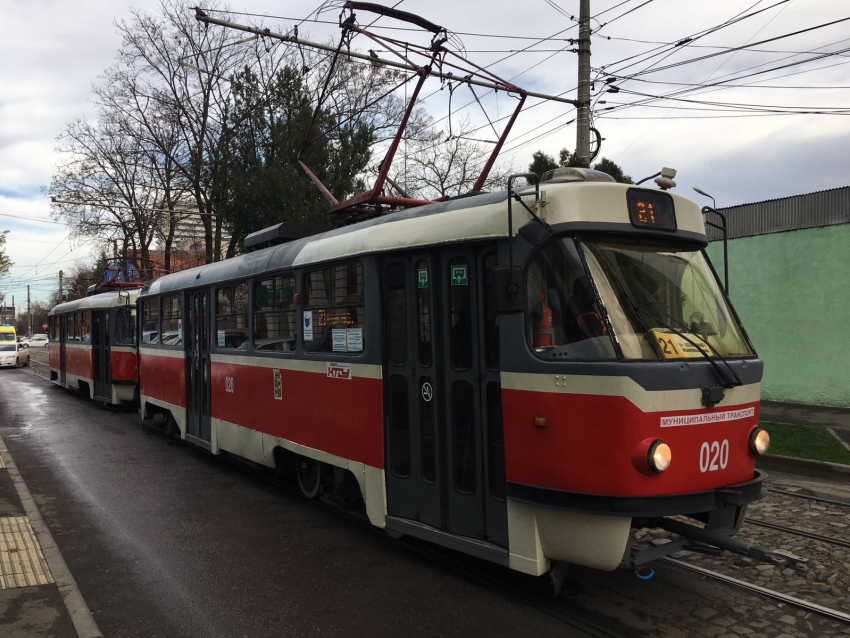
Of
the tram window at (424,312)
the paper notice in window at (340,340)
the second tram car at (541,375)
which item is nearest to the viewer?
the second tram car at (541,375)

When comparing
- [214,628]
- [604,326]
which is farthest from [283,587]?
[604,326]

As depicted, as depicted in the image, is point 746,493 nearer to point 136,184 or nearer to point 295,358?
point 295,358

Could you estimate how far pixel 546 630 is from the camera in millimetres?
4570

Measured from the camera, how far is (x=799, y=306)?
14.9 metres

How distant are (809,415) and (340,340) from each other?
10.6 m

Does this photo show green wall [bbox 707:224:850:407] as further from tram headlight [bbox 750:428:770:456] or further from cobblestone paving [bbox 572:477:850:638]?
tram headlight [bbox 750:428:770:456]

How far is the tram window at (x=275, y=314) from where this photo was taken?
7.71 m

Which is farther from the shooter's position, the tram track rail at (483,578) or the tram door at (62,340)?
the tram door at (62,340)

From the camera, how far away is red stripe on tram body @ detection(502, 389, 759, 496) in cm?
436

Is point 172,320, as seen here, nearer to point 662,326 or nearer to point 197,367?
point 197,367

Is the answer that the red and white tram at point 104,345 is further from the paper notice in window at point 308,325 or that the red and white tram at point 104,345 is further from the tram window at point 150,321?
the paper notice in window at point 308,325

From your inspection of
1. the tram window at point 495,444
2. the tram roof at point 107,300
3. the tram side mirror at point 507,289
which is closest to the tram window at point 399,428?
the tram window at point 495,444

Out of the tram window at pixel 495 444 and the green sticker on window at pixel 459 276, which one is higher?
the green sticker on window at pixel 459 276

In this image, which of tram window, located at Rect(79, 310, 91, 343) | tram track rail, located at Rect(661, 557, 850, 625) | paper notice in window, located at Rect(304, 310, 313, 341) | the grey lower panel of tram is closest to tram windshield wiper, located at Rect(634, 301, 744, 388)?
tram track rail, located at Rect(661, 557, 850, 625)
